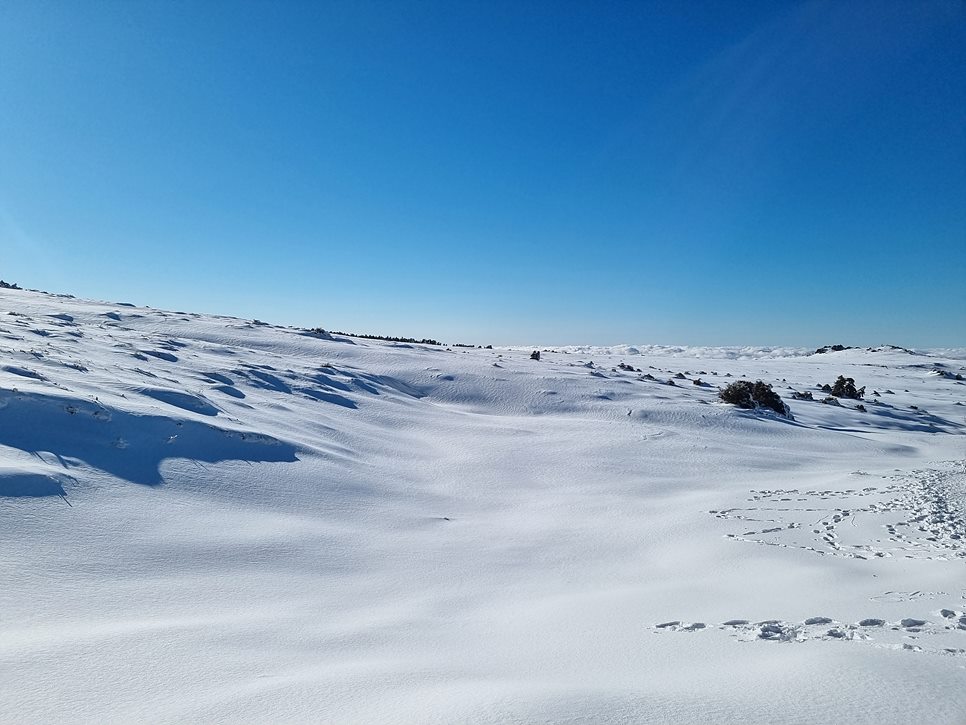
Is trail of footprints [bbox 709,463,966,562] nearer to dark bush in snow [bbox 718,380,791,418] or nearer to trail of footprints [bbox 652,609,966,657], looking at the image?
trail of footprints [bbox 652,609,966,657]

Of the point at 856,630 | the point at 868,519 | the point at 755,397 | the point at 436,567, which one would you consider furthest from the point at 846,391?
the point at 436,567

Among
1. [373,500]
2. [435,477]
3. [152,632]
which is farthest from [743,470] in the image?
[152,632]

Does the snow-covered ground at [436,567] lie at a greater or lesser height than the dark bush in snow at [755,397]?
lesser

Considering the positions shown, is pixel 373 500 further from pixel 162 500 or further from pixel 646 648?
pixel 646 648

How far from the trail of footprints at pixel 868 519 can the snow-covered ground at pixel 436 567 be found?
35mm

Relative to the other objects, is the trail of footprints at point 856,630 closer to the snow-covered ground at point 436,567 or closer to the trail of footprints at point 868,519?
the snow-covered ground at point 436,567

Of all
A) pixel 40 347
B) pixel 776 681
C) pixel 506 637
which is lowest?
pixel 506 637

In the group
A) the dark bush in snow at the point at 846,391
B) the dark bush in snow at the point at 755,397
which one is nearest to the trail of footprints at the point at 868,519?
the dark bush in snow at the point at 755,397

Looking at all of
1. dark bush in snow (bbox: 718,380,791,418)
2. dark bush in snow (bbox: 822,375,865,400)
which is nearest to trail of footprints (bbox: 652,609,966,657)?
dark bush in snow (bbox: 718,380,791,418)

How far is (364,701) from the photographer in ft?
7.66

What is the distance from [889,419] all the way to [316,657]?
15.6m

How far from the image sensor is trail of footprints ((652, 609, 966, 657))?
2.72 metres

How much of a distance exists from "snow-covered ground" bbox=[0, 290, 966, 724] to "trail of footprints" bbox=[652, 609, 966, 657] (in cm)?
2

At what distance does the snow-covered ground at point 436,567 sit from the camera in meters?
2.34
